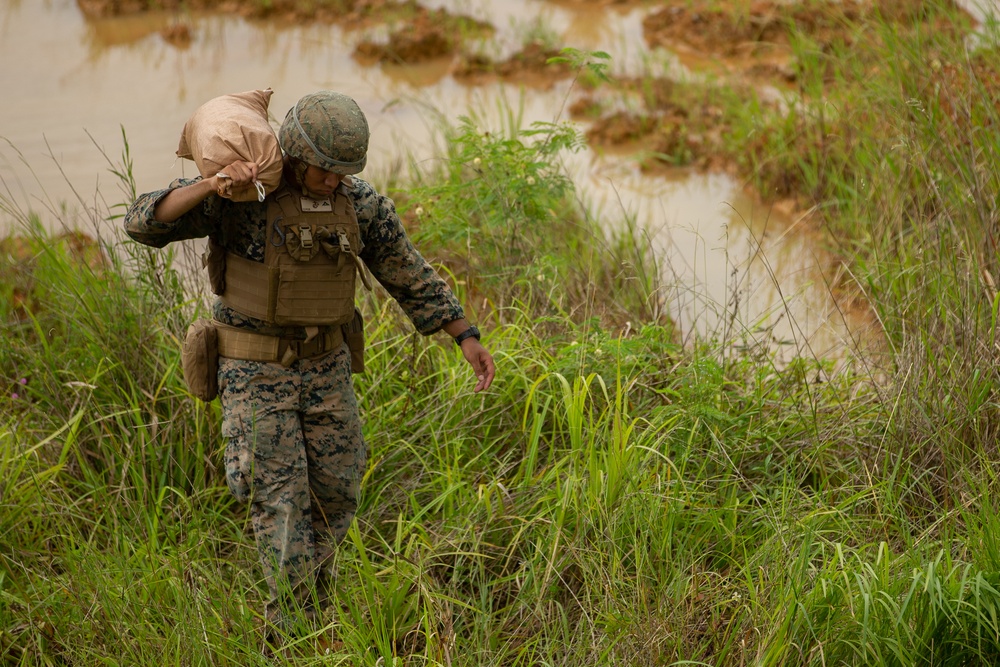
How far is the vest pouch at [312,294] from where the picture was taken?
2.58 metres

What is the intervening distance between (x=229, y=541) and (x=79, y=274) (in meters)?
1.41

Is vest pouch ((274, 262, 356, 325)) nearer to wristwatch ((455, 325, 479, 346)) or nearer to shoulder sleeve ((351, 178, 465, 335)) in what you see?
shoulder sleeve ((351, 178, 465, 335))

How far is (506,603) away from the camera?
2.89 metres

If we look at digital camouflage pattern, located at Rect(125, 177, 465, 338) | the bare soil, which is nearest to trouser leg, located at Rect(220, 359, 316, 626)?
digital camouflage pattern, located at Rect(125, 177, 465, 338)

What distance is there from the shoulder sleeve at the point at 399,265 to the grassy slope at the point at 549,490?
0.47 meters

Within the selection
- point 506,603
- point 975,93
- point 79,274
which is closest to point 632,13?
point 975,93

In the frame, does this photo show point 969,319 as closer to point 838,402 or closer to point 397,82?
point 838,402

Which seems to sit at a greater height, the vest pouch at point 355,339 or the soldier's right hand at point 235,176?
the soldier's right hand at point 235,176

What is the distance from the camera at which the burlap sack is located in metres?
2.41

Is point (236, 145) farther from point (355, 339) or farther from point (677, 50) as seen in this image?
point (677, 50)

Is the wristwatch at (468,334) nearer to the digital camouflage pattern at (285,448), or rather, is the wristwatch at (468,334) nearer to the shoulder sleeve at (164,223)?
the digital camouflage pattern at (285,448)

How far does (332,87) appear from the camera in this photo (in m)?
7.70

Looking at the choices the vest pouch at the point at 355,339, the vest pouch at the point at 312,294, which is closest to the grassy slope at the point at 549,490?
the vest pouch at the point at 355,339

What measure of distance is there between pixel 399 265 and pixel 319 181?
1.27ft
